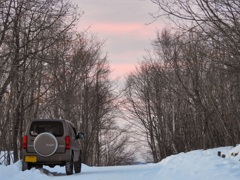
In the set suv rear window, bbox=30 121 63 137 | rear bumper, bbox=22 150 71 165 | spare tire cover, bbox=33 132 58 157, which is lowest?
rear bumper, bbox=22 150 71 165

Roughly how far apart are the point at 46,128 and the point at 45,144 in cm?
67

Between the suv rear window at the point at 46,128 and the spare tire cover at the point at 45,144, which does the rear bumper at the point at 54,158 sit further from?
the suv rear window at the point at 46,128

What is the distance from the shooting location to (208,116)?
3369 cm

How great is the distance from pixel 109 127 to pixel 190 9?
43.9 meters

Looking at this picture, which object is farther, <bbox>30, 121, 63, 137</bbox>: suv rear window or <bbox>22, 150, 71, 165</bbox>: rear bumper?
<bbox>30, 121, 63, 137</bbox>: suv rear window

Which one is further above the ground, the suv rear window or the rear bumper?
the suv rear window

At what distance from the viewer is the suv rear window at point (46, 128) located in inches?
669

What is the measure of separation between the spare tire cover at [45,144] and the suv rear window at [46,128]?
1.48 ft

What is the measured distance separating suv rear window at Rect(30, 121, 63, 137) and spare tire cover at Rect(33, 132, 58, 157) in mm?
452

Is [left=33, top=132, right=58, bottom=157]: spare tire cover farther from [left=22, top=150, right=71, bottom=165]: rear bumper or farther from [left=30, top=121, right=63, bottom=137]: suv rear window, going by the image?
[left=30, top=121, right=63, bottom=137]: suv rear window

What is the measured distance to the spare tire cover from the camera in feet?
54.1

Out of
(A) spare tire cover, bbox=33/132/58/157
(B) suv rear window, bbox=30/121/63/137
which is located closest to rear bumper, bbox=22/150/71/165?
(A) spare tire cover, bbox=33/132/58/157

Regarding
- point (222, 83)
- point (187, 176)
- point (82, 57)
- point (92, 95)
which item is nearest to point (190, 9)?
point (187, 176)

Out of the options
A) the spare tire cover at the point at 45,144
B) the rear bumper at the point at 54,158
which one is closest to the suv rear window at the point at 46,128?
the spare tire cover at the point at 45,144
